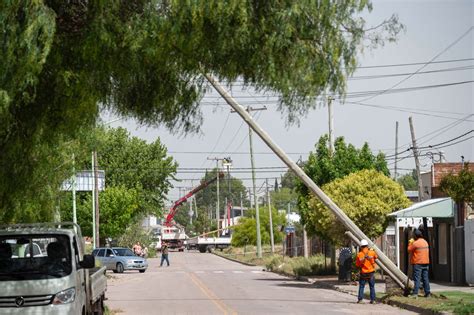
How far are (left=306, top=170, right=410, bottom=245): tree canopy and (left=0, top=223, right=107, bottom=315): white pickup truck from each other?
20.8 m

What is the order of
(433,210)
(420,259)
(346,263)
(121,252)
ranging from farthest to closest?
(121,252) → (346,263) → (433,210) → (420,259)

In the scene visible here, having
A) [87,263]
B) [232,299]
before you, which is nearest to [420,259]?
[232,299]

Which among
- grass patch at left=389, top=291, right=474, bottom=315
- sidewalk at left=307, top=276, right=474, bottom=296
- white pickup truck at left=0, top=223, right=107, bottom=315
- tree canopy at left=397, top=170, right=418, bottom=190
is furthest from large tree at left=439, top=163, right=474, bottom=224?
tree canopy at left=397, top=170, right=418, bottom=190

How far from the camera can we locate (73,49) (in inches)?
451

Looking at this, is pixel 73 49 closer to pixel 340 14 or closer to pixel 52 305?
pixel 340 14

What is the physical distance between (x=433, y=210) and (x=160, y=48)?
23.4 m

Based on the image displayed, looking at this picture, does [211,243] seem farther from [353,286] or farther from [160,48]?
[160,48]

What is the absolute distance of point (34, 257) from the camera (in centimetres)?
1486

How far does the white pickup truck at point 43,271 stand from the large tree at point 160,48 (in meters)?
2.55

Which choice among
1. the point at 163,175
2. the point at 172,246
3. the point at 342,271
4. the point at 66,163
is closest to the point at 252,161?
the point at 163,175

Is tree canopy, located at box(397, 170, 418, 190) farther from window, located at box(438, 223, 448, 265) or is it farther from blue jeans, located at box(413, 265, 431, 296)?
blue jeans, located at box(413, 265, 431, 296)

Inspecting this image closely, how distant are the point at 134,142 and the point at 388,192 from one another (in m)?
45.6

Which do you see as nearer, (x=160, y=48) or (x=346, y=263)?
(x=160, y=48)

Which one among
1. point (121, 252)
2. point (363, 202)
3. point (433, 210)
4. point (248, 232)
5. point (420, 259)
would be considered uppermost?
point (363, 202)
